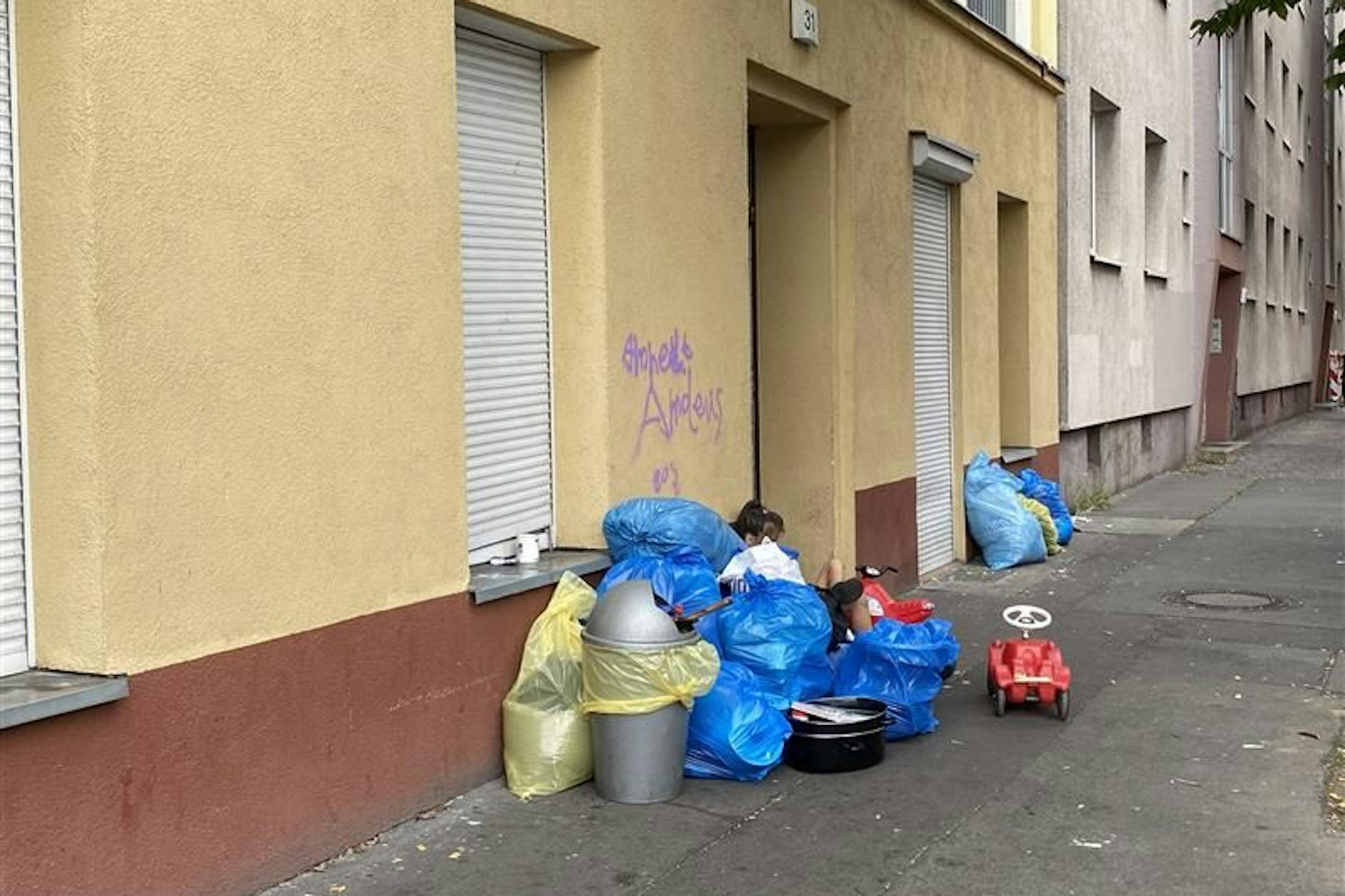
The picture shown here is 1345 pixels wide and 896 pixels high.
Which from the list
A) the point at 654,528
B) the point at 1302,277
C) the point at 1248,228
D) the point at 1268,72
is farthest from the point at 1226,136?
the point at 654,528

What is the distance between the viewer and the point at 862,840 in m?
5.41

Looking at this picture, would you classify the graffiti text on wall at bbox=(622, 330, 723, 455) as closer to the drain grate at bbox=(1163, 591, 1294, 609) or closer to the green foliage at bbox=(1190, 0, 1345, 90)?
the green foliage at bbox=(1190, 0, 1345, 90)

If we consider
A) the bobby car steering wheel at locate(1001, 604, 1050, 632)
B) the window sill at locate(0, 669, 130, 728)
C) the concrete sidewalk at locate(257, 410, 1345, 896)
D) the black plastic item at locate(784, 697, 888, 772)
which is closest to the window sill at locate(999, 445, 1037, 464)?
the concrete sidewalk at locate(257, 410, 1345, 896)

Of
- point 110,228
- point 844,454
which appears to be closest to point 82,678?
point 110,228

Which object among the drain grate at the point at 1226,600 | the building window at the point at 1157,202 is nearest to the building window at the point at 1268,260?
the building window at the point at 1157,202

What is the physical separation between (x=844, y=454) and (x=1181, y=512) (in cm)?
733

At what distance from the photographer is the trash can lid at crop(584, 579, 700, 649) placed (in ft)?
18.2

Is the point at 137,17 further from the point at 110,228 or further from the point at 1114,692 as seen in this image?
the point at 1114,692

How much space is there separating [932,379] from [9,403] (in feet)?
28.2

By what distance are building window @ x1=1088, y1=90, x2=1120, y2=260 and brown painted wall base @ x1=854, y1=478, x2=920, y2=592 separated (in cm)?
733

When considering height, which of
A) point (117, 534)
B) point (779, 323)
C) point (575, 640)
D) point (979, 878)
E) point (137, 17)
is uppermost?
point (137, 17)

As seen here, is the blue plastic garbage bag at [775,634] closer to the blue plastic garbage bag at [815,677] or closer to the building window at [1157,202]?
the blue plastic garbage bag at [815,677]

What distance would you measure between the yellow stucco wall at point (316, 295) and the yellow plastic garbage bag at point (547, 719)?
0.49m

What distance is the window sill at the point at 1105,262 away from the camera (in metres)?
16.2
